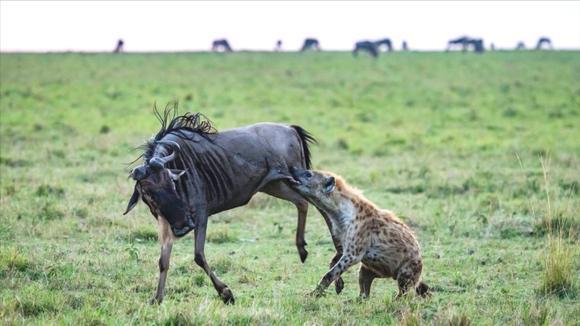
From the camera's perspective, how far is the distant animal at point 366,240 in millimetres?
6465

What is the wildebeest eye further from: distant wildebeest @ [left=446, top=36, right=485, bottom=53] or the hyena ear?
distant wildebeest @ [left=446, top=36, right=485, bottom=53]

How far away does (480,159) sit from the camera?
1606 cm

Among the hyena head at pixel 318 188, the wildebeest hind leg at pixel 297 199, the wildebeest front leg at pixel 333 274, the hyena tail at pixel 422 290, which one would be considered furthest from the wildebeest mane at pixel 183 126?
the hyena tail at pixel 422 290

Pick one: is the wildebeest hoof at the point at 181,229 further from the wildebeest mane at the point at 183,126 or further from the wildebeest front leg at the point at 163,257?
the wildebeest mane at the point at 183,126

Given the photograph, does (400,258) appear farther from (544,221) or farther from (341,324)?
(544,221)

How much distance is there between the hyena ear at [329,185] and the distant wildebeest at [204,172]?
565 mm

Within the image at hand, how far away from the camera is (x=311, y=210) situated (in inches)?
436

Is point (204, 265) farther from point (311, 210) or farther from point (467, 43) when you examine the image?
point (467, 43)

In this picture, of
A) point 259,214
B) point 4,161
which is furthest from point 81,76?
point 259,214

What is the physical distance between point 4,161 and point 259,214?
603cm

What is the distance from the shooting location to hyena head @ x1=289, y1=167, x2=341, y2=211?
6969mm

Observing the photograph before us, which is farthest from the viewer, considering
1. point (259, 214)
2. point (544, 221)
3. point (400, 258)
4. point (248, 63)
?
point (248, 63)

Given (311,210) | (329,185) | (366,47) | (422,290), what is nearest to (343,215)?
(329,185)

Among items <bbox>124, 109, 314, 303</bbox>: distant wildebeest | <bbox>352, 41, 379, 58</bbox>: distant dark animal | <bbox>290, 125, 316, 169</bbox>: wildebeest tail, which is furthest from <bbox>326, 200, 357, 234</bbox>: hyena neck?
<bbox>352, 41, 379, 58</bbox>: distant dark animal
